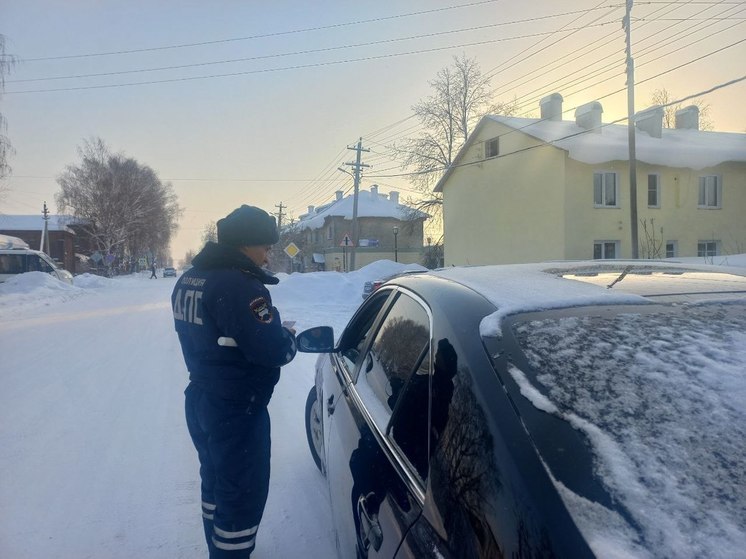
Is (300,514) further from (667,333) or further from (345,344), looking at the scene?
(667,333)

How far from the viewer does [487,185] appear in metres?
25.5

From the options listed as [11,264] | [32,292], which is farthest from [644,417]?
[11,264]

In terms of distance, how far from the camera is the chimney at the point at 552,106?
80.5 ft

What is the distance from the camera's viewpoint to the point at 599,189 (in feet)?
70.0

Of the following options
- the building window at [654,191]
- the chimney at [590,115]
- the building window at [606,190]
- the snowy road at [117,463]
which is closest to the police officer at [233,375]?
the snowy road at [117,463]

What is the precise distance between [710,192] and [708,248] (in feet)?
8.37

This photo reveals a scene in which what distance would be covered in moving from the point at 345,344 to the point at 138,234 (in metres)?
57.1

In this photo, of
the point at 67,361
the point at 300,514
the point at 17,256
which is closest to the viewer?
the point at 300,514

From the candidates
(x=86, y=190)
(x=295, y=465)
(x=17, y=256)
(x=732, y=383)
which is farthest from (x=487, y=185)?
(x=86, y=190)

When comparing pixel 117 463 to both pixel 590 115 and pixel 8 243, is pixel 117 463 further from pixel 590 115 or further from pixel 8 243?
pixel 8 243

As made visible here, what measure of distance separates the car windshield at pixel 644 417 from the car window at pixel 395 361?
1.22 ft

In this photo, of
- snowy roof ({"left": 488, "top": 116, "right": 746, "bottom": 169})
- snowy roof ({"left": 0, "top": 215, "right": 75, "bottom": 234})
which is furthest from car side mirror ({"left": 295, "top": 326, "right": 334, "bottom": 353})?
snowy roof ({"left": 0, "top": 215, "right": 75, "bottom": 234})

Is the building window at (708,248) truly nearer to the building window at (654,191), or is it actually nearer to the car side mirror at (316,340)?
the building window at (654,191)

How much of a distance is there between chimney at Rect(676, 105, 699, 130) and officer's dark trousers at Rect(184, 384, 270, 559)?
33.3 meters
